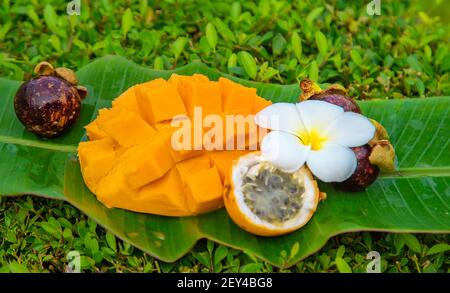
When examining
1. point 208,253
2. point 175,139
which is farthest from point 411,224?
point 175,139

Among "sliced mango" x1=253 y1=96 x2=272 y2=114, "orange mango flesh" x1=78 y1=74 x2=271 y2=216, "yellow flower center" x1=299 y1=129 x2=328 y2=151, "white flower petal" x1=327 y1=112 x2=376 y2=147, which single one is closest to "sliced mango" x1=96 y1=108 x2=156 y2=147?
"orange mango flesh" x1=78 y1=74 x2=271 y2=216

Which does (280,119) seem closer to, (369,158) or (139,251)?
(369,158)

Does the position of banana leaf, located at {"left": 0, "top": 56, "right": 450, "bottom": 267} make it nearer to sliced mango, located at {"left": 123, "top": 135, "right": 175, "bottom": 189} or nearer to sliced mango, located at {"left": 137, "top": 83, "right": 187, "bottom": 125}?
sliced mango, located at {"left": 123, "top": 135, "right": 175, "bottom": 189}

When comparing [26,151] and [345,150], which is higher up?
[345,150]

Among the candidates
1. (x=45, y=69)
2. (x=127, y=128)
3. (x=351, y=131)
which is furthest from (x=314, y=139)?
(x=45, y=69)

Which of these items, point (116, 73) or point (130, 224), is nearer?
point (130, 224)
